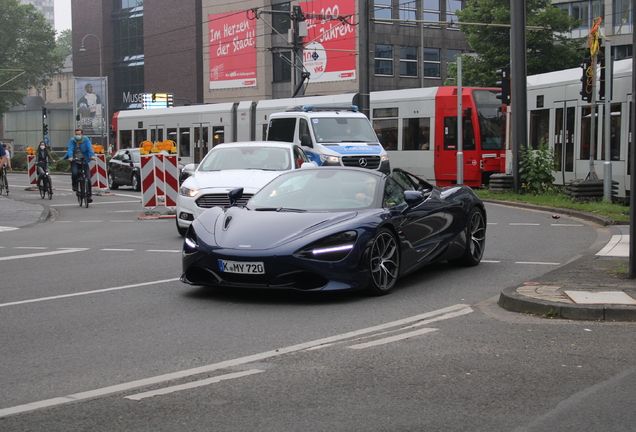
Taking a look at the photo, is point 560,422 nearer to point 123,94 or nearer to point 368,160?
point 368,160

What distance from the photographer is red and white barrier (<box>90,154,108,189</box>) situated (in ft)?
Answer: 93.3

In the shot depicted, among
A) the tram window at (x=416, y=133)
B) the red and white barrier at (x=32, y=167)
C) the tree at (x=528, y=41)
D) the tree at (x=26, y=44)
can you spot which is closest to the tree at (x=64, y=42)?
the tree at (x=26, y=44)

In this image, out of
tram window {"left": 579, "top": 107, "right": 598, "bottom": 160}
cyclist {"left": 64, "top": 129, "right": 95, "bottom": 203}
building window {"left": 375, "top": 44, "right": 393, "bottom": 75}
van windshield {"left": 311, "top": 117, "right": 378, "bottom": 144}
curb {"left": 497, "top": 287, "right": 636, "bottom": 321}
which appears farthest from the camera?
building window {"left": 375, "top": 44, "right": 393, "bottom": 75}

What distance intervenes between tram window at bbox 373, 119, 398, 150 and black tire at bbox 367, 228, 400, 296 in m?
21.4

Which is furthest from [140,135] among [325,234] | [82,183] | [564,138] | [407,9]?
[325,234]

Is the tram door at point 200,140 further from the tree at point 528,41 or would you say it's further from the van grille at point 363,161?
the tree at point 528,41

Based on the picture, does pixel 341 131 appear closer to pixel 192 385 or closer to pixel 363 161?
pixel 363 161

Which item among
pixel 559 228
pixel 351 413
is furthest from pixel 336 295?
pixel 559 228

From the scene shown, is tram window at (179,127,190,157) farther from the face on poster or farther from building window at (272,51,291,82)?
the face on poster

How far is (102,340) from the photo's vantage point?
6512 mm

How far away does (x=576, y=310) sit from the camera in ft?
23.7

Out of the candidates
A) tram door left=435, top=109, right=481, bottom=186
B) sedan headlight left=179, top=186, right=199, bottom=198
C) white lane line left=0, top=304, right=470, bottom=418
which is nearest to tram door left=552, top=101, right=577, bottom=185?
tram door left=435, top=109, right=481, bottom=186

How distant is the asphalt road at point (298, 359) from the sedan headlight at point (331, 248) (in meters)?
0.47

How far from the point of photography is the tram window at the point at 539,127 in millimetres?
23797
